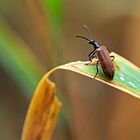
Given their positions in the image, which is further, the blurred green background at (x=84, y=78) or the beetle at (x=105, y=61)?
the blurred green background at (x=84, y=78)

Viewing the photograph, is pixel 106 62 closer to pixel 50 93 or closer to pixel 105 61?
pixel 105 61

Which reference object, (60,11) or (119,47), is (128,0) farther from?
(60,11)

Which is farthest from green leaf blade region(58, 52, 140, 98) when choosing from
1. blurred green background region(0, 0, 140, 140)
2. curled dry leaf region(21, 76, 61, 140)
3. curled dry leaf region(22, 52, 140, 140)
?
blurred green background region(0, 0, 140, 140)

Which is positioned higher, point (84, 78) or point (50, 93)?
point (50, 93)

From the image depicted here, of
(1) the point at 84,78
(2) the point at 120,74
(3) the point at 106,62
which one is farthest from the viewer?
(1) the point at 84,78

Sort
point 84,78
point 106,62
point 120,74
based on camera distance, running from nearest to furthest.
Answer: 1. point 120,74
2. point 106,62
3. point 84,78

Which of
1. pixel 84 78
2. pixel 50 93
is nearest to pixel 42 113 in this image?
pixel 50 93

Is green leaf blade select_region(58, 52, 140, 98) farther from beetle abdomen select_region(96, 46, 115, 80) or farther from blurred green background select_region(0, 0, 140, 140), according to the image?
blurred green background select_region(0, 0, 140, 140)

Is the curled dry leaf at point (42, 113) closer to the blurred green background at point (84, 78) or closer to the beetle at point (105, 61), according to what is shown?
the beetle at point (105, 61)

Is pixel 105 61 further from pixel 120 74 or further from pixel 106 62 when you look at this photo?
pixel 120 74

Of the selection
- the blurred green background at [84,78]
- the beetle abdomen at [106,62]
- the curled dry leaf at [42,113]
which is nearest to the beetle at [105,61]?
the beetle abdomen at [106,62]

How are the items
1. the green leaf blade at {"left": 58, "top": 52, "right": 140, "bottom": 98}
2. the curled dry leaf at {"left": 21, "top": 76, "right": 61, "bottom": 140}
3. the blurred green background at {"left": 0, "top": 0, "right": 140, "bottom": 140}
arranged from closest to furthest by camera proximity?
the green leaf blade at {"left": 58, "top": 52, "right": 140, "bottom": 98}
the curled dry leaf at {"left": 21, "top": 76, "right": 61, "bottom": 140}
the blurred green background at {"left": 0, "top": 0, "right": 140, "bottom": 140}

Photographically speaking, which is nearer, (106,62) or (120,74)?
(120,74)
